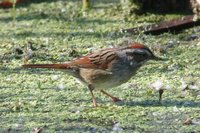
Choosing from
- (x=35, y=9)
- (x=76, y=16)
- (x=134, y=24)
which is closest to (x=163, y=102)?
(x=134, y=24)

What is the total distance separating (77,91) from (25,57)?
1.39 meters

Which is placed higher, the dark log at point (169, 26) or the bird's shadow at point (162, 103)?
the dark log at point (169, 26)

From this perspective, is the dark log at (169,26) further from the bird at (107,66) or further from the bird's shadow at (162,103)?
the bird's shadow at (162,103)

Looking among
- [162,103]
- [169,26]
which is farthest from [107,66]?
[169,26]

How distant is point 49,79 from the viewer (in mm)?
7996

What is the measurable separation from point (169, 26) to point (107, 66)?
106 inches

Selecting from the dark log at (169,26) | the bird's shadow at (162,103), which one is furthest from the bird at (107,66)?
the dark log at (169,26)

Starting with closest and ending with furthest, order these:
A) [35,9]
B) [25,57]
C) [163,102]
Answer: [163,102], [25,57], [35,9]

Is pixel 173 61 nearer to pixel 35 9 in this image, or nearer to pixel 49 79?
pixel 49 79

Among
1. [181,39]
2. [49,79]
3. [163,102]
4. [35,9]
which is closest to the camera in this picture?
[163,102]

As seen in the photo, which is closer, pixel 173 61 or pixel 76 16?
pixel 173 61

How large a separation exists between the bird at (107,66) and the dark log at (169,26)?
238 centimetres

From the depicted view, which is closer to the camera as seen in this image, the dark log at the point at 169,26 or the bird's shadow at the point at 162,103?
the bird's shadow at the point at 162,103

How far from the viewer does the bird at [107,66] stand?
7.01 m
